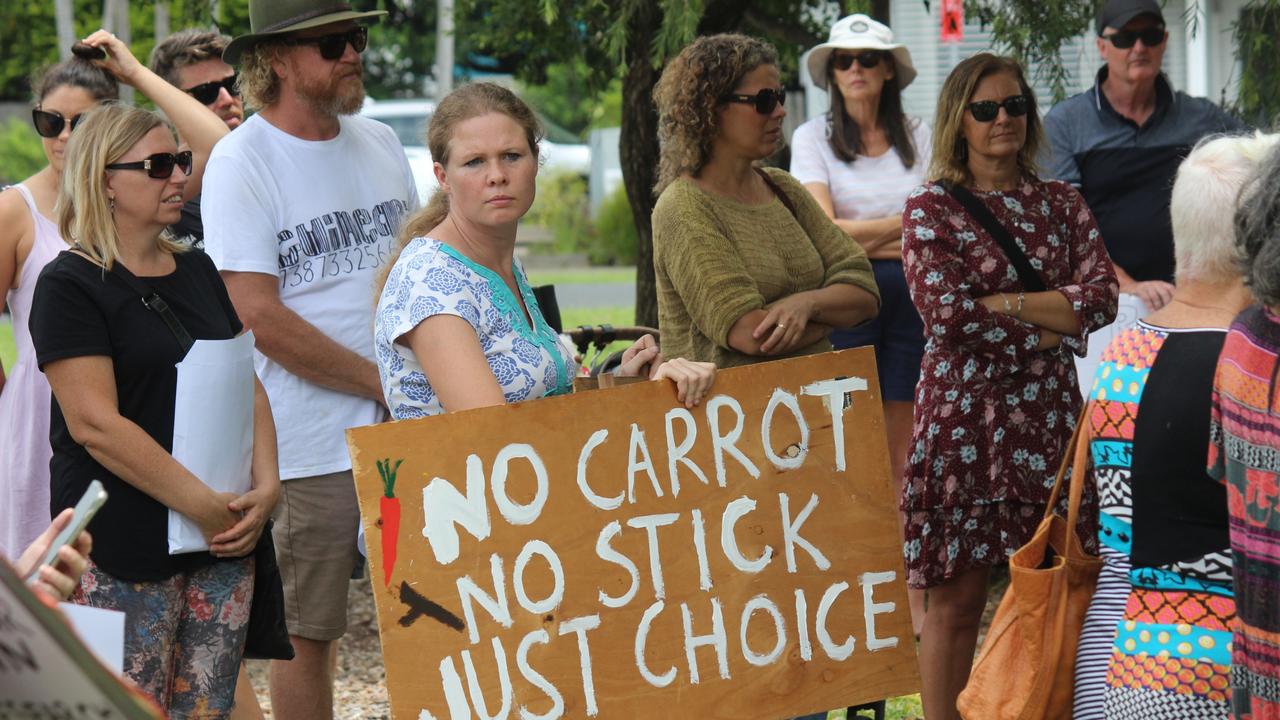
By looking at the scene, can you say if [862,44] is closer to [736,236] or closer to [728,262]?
[736,236]

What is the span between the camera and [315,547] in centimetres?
422

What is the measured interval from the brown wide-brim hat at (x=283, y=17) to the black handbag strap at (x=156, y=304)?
1.07 meters

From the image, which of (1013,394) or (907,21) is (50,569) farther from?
(907,21)

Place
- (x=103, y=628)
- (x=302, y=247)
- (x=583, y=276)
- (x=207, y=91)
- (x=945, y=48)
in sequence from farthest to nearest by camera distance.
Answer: (x=583, y=276), (x=945, y=48), (x=207, y=91), (x=302, y=247), (x=103, y=628)

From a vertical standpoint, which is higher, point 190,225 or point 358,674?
point 190,225

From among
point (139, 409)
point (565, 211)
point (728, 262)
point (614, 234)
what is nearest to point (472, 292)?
point (139, 409)

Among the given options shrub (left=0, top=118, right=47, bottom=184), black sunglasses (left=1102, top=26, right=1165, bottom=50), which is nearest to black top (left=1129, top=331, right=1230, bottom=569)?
black sunglasses (left=1102, top=26, right=1165, bottom=50)

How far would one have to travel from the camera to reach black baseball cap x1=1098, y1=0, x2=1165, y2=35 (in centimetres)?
555

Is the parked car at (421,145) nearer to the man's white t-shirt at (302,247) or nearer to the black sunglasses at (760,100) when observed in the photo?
the man's white t-shirt at (302,247)

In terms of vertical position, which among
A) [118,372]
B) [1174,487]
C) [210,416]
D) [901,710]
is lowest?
[901,710]

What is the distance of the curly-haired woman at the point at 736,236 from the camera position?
4047 mm

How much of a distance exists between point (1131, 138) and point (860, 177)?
3.40 ft

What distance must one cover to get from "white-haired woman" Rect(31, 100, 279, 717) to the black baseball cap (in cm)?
356

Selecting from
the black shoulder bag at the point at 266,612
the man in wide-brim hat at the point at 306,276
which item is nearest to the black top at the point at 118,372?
the black shoulder bag at the point at 266,612
